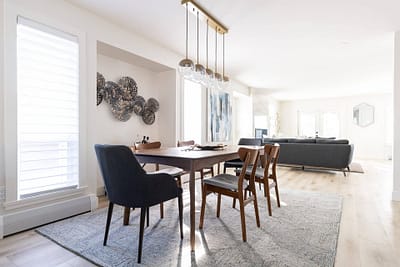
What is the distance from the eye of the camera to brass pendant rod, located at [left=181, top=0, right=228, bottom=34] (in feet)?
8.07

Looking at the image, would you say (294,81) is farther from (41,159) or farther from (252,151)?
(41,159)

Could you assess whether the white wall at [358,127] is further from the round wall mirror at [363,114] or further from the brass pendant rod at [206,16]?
the brass pendant rod at [206,16]

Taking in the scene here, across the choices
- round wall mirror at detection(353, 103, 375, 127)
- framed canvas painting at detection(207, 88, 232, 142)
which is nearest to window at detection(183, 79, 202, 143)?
framed canvas painting at detection(207, 88, 232, 142)

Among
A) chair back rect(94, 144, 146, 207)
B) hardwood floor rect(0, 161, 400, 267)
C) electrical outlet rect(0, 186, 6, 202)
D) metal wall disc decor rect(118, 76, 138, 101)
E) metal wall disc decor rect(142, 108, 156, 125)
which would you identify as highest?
metal wall disc decor rect(118, 76, 138, 101)

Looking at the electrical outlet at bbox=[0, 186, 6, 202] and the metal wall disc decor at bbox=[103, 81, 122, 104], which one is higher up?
the metal wall disc decor at bbox=[103, 81, 122, 104]

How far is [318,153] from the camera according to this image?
5016mm

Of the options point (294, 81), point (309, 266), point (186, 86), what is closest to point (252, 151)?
point (309, 266)

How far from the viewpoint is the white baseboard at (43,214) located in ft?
6.80

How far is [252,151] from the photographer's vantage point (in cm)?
198

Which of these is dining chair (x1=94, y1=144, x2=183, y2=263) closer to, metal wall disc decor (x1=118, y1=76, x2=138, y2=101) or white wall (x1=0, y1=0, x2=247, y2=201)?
white wall (x1=0, y1=0, x2=247, y2=201)

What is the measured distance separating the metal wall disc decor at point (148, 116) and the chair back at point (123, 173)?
2.35 meters

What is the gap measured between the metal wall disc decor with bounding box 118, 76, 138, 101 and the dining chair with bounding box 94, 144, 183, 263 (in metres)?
2.13

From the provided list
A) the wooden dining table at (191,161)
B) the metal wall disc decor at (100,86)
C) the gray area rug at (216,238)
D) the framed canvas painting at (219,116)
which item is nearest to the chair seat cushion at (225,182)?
the wooden dining table at (191,161)

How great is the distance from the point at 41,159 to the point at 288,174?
174 inches
